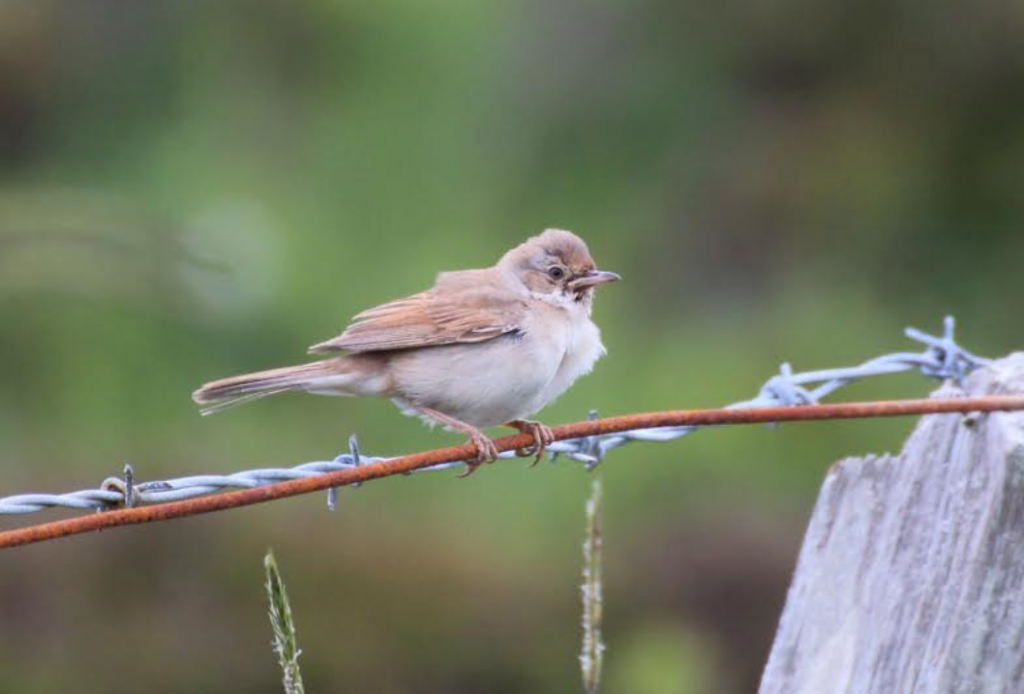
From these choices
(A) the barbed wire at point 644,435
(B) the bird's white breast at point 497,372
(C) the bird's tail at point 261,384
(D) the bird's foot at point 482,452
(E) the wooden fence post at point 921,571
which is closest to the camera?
(E) the wooden fence post at point 921,571

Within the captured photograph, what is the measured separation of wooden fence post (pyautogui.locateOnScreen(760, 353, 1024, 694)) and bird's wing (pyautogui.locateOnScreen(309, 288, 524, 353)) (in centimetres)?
156

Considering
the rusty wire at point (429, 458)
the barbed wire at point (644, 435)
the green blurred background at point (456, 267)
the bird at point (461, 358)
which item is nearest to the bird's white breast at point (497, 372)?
the bird at point (461, 358)

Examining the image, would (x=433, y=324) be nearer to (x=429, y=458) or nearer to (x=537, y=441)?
(x=537, y=441)

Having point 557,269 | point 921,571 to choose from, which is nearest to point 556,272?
point 557,269

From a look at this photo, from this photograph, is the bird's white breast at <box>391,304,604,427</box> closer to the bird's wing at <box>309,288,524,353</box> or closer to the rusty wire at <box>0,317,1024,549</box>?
the bird's wing at <box>309,288,524,353</box>

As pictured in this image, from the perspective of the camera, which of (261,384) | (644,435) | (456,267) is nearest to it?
(644,435)

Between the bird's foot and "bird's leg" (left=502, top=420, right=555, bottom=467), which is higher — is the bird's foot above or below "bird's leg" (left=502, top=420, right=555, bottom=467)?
below

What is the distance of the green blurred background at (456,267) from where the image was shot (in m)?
6.96

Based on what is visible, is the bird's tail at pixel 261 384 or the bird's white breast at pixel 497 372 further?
the bird's white breast at pixel 497 372

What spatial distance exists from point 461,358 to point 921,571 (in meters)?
1.87

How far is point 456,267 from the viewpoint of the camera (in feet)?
35.8

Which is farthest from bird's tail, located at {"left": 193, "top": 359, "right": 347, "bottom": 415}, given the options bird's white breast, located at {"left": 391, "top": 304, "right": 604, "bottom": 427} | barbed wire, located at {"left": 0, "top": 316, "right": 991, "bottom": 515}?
barbed wire, located at {"left": 0, "top": 316, "right": 991, "bottom": 515}

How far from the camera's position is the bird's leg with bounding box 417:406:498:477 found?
158 inches

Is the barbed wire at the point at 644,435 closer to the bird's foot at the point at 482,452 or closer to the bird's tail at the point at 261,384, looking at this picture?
the bird's foot at the point at 482,452
